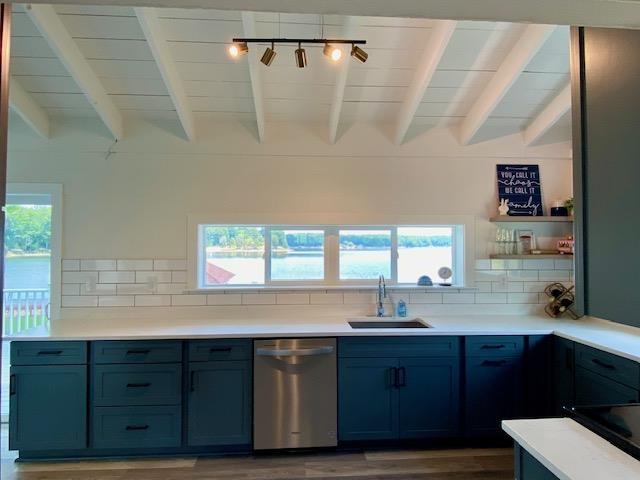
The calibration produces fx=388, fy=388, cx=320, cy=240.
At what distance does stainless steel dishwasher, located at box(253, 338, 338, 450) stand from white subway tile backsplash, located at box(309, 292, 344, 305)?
598 millimetres

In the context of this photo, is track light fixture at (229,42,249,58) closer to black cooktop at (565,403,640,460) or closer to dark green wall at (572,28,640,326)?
dark green wall at (572,28,640,326)

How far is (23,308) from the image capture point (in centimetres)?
320

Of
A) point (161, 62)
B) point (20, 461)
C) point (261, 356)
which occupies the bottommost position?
point (20, 461)

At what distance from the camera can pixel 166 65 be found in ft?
8.19

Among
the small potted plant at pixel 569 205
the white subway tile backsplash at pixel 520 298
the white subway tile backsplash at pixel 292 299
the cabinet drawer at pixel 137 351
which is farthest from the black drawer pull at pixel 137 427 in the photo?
the small potted plant at pixel 569 205

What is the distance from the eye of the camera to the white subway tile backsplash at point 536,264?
11.2ft

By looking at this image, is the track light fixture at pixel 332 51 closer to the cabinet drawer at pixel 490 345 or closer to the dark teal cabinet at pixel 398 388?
the dark teal cabinet at pixel 398 388

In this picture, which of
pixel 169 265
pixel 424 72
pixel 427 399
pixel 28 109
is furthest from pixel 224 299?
pixel 424 72

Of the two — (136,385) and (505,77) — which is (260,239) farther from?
(505,77)

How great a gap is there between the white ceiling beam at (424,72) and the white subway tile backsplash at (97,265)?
2.57 meters

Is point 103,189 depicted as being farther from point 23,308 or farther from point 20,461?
point 20,461

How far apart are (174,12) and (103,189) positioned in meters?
1.59

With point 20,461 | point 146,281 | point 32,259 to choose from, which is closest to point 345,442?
point 146,281

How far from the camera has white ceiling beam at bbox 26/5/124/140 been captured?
6.88 feet
